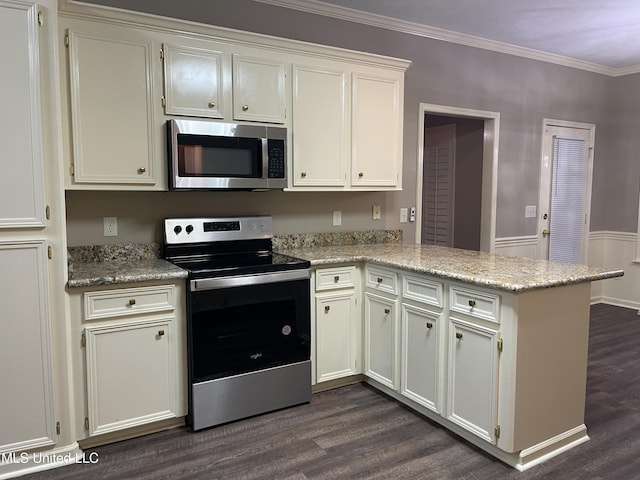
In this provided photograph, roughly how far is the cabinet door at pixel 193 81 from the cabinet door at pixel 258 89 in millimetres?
107

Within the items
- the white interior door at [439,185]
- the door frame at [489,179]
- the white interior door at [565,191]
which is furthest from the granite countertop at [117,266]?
the white interior door at [565,191]

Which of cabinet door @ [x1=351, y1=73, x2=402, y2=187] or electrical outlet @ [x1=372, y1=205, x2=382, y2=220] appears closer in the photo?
cabinet door @ [x1=351, y1=73, x2=402, y2=187]

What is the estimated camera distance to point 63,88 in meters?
2.54

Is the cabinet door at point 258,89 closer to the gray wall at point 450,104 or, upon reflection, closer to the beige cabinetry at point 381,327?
the gray wall at point 450,104

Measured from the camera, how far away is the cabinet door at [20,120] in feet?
6.89

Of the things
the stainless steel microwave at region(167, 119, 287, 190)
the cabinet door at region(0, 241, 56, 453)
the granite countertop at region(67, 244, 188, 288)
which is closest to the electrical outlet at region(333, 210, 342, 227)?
the stainless steel microwave at region(167, 119, 287, 190)

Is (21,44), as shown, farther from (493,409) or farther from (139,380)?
(493,409)

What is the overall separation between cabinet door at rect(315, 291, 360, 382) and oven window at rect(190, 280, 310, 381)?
0.52ft

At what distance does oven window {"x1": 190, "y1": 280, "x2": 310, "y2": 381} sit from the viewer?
2.62 meters

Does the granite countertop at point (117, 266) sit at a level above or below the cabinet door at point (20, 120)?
below

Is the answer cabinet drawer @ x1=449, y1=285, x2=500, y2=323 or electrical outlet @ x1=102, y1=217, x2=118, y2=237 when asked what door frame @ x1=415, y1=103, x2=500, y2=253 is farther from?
electrical outlet @ x1=102, y1=217, x2=118, y2=237

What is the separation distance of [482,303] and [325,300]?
3.53 feet

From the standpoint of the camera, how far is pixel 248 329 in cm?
277

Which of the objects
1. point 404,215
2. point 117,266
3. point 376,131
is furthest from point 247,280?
point 404,215
